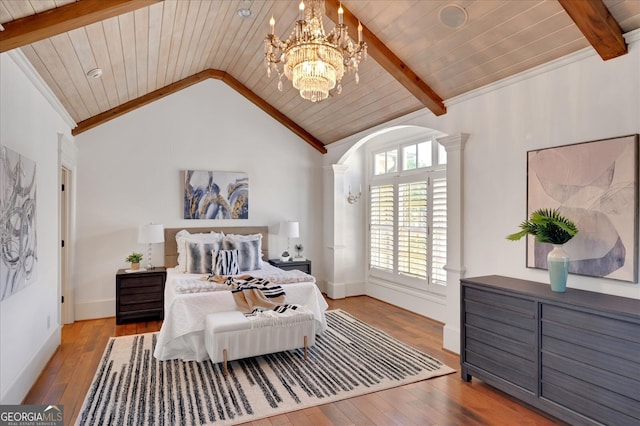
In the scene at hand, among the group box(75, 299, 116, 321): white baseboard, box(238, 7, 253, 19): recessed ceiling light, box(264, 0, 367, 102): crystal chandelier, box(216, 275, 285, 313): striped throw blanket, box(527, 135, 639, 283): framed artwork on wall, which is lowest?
box(75, 299, 116, 321): white baseboard

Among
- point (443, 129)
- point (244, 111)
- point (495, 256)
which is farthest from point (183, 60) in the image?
point (495, 256)

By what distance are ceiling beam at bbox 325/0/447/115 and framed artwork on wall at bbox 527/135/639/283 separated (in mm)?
1303

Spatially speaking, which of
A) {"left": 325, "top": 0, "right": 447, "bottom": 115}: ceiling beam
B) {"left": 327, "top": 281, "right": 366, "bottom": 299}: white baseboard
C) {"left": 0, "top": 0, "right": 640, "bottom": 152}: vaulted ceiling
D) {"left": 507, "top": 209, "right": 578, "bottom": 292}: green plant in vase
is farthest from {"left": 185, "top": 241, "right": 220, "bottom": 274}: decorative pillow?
{"left": 507, "top": 209, "right": 578, "bottom": 292}: green plant in vase

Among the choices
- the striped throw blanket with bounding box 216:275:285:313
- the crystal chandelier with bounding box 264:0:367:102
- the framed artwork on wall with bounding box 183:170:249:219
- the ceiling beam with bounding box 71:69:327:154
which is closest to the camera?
the crystal chandelier with bounding box 264:0:367:102

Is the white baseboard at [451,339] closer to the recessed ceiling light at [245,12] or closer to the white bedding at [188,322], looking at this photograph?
the white bedding at [188,322]

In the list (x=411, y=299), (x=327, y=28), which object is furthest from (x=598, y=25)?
(x=411, y=299)

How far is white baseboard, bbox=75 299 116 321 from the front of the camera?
16.3 ft

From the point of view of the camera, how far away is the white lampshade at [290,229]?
5910 millimetres

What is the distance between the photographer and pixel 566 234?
8.98 feet

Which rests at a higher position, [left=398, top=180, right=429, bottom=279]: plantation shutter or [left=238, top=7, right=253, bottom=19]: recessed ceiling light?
[left=238, top=7, right=253, bottom=19]: recessed ceiling light

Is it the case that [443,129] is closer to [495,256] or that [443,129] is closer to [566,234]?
[495,256]

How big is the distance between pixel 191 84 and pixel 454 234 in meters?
4.37

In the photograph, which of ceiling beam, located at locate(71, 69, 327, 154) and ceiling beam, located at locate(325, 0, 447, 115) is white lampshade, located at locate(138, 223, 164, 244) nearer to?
ceiling beam, located at locate(71, 69, 327, 154)

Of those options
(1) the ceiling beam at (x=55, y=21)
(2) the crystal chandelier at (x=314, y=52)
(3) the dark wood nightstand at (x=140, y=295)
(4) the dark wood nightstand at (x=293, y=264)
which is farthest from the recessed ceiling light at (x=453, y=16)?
(3) the dark wood nightstand at (x=140, y=295)
